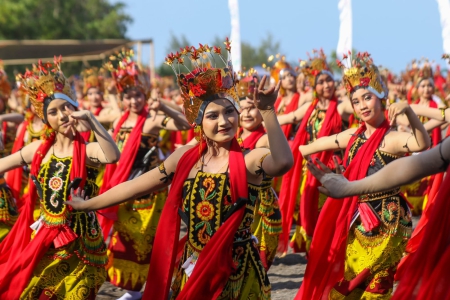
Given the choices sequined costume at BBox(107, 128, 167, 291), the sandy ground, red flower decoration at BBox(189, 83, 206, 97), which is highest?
red flower decoration at BBox(189, 83, 206, 97)

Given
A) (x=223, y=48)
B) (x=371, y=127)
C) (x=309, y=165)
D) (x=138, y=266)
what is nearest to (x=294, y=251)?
(x=138, y=266)

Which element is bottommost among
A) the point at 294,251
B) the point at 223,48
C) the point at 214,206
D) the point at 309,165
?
the point at 294,251

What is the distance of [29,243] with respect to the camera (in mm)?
5613

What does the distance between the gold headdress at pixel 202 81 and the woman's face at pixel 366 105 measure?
1.75m

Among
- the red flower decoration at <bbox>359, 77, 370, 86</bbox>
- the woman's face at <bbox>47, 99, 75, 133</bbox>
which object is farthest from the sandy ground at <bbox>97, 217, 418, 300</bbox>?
the woman's face at <bbox>47, 99, 75, 133</bbox>

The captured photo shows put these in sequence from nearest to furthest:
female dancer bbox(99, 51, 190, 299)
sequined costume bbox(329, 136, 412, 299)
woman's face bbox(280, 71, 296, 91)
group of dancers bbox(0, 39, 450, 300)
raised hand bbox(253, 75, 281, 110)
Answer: raised hand bbox(253, 75, 281, 110)
group of dancers bbox(0, 39, 450, 300)
sequined costume bbox(329, 136, 412, 299)
female dancer bbox(99, 51, 190, 299)
woman's face bbox(280, 71, 296, 91)

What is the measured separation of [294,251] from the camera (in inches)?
352

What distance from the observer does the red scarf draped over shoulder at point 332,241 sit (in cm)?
574

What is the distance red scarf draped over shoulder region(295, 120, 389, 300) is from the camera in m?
5.74

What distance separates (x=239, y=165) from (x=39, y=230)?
74.6 inches

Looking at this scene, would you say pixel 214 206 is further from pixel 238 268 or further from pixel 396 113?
pixel 396 113

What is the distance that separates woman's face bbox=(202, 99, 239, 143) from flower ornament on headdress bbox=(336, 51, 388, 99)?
2069mm

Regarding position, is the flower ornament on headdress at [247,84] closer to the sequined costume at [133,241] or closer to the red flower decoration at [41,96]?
the sequined costume at [133,241]

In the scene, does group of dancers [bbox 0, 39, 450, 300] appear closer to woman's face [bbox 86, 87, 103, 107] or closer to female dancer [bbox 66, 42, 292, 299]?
female dancer [bbox 66, 42, 292, 299]
